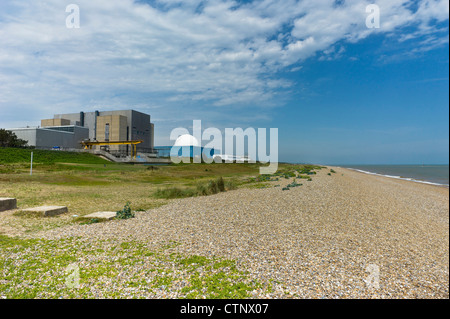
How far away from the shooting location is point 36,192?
36.1 feet

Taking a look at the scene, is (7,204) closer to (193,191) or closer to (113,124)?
(193,191)

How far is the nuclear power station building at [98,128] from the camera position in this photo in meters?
56.3

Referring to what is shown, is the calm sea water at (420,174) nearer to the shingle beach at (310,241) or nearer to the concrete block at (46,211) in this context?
the shingle beach at (310,241)

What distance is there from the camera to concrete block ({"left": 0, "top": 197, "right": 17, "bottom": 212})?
863cm

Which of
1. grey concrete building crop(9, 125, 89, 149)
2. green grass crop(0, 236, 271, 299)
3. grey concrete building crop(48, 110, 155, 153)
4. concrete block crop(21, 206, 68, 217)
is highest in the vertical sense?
grey concrete building crop(48, 110, 155, 153)

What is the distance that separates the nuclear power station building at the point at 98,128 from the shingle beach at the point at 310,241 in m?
48.6

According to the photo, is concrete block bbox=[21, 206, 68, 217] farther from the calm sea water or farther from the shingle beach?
the calm sea water

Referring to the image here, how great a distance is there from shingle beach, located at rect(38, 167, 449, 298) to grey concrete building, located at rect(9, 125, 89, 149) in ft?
177

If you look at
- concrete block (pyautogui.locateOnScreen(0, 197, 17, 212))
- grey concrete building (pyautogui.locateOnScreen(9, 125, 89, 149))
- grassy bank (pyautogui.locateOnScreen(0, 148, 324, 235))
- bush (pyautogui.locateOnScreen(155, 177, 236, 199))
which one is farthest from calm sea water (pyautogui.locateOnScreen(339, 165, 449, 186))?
grey concrete building (pyautogui.locateOnScreen(9, 125, 89, 149))

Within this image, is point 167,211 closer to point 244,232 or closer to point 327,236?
point 244,232

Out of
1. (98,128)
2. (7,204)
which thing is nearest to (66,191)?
(7,204)

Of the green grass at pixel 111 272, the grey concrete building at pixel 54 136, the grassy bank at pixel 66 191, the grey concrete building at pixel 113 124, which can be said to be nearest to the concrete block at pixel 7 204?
the grassy bank at pixel 66 191

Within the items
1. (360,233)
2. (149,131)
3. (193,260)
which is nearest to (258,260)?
(193,260)

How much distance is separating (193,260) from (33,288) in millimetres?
2585
